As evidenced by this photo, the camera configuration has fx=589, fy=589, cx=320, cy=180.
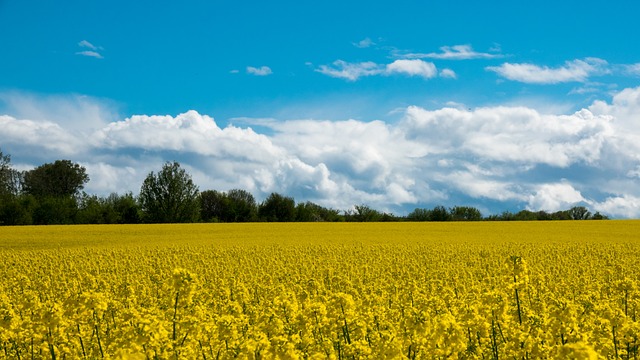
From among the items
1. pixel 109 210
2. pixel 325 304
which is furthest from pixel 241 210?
pixel 325 304

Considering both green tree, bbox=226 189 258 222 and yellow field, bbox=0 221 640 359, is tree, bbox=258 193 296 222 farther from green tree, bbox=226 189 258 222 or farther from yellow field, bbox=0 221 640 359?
yellow field, bbox=0 221 640 359

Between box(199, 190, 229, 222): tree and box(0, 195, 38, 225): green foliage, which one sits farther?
box(199, 190, 229, 222): tree

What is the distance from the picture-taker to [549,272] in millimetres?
22328

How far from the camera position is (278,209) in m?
95.2

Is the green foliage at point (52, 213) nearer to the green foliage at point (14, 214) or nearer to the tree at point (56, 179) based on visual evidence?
the green foliage at point (14, 214)

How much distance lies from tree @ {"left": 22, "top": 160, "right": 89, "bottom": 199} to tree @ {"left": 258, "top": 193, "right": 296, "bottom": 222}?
32.0 m

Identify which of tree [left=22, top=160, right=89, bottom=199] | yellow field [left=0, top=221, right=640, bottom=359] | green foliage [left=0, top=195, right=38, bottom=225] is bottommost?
yellow field [left=0, top=221, right=640, bottom=359]

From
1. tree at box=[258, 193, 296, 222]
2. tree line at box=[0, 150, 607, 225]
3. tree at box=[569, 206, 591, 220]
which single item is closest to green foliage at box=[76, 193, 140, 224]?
tree line at box=[0, 150, 607, 225]

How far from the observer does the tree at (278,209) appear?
9382cm

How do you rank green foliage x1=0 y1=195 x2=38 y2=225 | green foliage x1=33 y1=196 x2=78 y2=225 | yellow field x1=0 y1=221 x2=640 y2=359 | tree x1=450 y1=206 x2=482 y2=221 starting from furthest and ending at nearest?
tree x1=450 y1=206 x2=482 y2=221
green foliage x1=33 y1=196 x2=78 y2=225
green foliage x1=0 y1=195 x2=38 y2=225
yellow field x1=0 y1=221 x2=640 y2=359

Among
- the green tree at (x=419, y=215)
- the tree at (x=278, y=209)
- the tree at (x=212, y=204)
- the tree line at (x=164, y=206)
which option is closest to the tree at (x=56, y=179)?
the tree line at (x=164, y=206)

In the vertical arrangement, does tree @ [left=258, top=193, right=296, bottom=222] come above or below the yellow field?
above

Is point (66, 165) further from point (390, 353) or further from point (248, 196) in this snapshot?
point (390, 353)

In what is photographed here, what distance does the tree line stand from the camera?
78562mm
